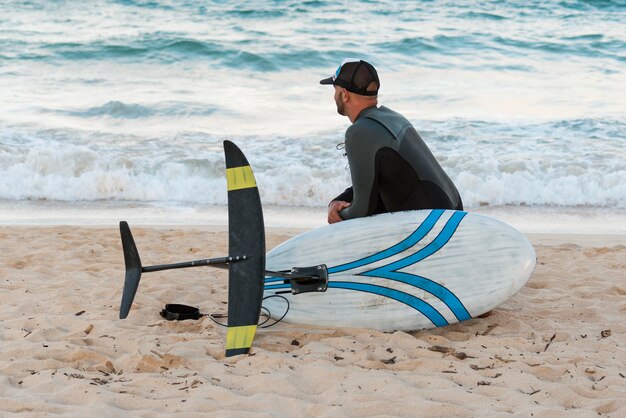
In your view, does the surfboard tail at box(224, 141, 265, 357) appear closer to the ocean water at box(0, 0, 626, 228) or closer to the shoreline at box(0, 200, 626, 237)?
the shoreline at box(0, 200, 626, 237)

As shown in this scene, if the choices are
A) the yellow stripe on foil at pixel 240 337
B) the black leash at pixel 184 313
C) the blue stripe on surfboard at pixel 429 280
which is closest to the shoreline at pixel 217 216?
the black leash at pixel 184 313

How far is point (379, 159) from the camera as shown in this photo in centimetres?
435

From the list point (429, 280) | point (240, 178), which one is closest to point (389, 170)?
point (429, 280)

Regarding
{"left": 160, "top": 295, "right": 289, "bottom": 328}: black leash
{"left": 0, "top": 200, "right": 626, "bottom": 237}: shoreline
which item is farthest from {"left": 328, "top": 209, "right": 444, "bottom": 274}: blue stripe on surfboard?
{"left": 0, "top": 200, "right": 626, "bottom": 237}: shoreline

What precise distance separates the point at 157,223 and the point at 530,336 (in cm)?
447

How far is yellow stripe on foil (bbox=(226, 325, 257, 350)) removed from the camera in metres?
3.96

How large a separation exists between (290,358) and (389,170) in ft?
3.77

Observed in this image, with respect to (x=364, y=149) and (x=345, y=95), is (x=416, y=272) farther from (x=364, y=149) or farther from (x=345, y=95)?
(x=345, y=95)

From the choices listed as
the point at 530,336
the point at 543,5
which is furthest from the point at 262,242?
the point at 543,5

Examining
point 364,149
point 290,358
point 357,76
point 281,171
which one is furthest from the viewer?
point 281,171

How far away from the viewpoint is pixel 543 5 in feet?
68.8

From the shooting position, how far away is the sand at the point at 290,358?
10.8 ft

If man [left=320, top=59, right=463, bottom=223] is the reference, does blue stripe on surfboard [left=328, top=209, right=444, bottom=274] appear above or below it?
below

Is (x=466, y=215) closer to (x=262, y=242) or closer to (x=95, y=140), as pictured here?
(x=262, y=242)
